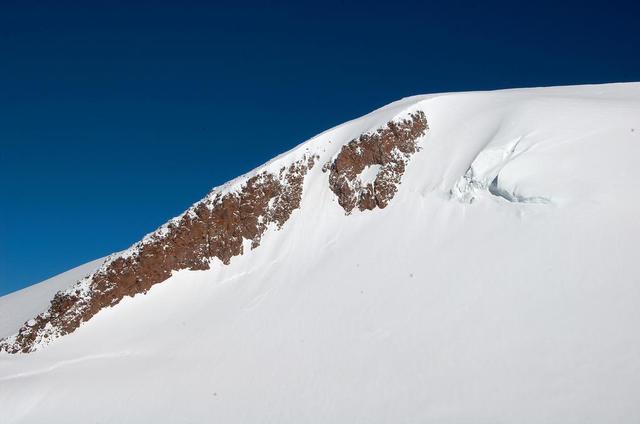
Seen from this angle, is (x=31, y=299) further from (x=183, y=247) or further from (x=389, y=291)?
(x=389, y=291)

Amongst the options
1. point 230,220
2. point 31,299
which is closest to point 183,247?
point 230,220

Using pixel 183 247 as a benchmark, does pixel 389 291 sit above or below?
below

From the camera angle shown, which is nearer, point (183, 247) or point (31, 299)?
point (183, 247)

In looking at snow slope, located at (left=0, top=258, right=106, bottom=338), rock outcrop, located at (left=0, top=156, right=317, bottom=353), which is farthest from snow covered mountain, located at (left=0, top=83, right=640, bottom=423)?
snow slope, located at (left=0, top=258, right=106, bottom=338)

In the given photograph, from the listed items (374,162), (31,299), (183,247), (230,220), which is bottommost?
(183,247)

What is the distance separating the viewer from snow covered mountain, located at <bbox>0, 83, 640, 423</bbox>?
11.1 metres

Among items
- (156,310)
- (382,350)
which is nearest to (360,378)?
(382,350)

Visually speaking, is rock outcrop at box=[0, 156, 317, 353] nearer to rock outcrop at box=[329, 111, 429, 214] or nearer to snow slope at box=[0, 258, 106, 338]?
rock outcrop at box=[329, 111, 429, 214]

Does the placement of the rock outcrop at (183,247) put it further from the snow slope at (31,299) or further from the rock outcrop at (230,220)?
the snow slope at (31,299)

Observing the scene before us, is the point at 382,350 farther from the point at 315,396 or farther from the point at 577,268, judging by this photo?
the point at 577,268

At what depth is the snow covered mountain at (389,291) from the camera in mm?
11062

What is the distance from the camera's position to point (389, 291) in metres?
A: 15.1

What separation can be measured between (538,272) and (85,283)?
579 inches

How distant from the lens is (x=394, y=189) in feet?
62.0
